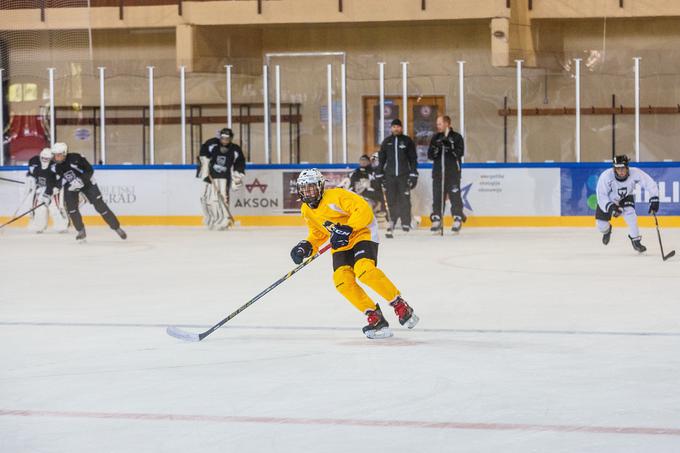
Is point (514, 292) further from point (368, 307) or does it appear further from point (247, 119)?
point (247, 119)

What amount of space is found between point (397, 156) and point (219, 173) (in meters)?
3.03

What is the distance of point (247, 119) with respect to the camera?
19.3 m

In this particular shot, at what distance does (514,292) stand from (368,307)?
268cm

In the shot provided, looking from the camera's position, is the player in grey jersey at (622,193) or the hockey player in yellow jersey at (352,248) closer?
the hockey player in yellow jersey at (352,248)

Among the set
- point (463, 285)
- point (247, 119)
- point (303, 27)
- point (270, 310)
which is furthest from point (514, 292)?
point (303, 27)

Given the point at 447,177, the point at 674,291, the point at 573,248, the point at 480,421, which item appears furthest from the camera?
the point at 447,177

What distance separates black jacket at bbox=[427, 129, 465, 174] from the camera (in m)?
17.0

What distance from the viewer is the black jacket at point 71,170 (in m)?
15.8

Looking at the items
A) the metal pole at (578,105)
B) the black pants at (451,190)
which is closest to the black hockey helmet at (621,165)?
the black pants at (451,190)

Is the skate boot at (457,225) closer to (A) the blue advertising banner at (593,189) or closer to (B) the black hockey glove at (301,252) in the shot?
(A) the blue advertising banner at (593,189)

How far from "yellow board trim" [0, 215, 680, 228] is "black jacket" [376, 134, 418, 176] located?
6.58ft

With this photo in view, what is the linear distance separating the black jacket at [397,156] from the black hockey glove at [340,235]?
10.2 m

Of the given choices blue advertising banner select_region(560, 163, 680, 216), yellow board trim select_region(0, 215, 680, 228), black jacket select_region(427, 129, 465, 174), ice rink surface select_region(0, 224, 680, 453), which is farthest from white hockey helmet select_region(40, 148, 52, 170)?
blue advertising banner select_region(560, 163, 680, 216)

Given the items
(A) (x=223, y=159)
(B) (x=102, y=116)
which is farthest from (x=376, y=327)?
(B) (x=102, y=116)
